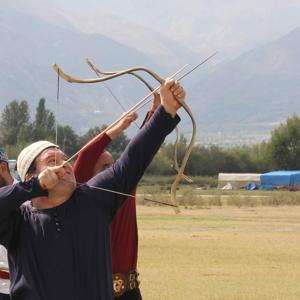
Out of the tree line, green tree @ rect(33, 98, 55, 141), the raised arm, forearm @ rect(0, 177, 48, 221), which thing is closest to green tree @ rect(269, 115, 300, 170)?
the tree line

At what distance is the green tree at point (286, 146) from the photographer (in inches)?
4045

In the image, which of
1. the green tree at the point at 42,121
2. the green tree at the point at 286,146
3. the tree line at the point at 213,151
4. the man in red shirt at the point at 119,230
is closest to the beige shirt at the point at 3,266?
the man in red shirt at the point at 119,230

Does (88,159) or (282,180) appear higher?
(88,159)

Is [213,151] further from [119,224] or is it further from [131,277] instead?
[119,224]

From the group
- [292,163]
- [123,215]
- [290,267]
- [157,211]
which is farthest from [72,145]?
[123,215]

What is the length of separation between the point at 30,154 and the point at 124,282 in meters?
1.83

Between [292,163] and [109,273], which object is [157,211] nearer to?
[109,273]

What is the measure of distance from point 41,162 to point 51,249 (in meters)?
0.46

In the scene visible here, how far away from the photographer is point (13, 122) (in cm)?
11625

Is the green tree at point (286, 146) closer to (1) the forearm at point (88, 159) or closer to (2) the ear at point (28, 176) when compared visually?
(1) the forearm at point (88, 159)

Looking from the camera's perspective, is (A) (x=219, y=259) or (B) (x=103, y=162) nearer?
(B) (x=103, y=162)

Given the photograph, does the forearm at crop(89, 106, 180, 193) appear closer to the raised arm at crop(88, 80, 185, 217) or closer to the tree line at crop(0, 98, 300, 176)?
the raised arm at crop(88, 80, 185, 217)

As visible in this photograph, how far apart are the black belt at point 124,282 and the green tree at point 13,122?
97.6 meters

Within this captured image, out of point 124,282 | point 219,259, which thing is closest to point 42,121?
point 219,259
